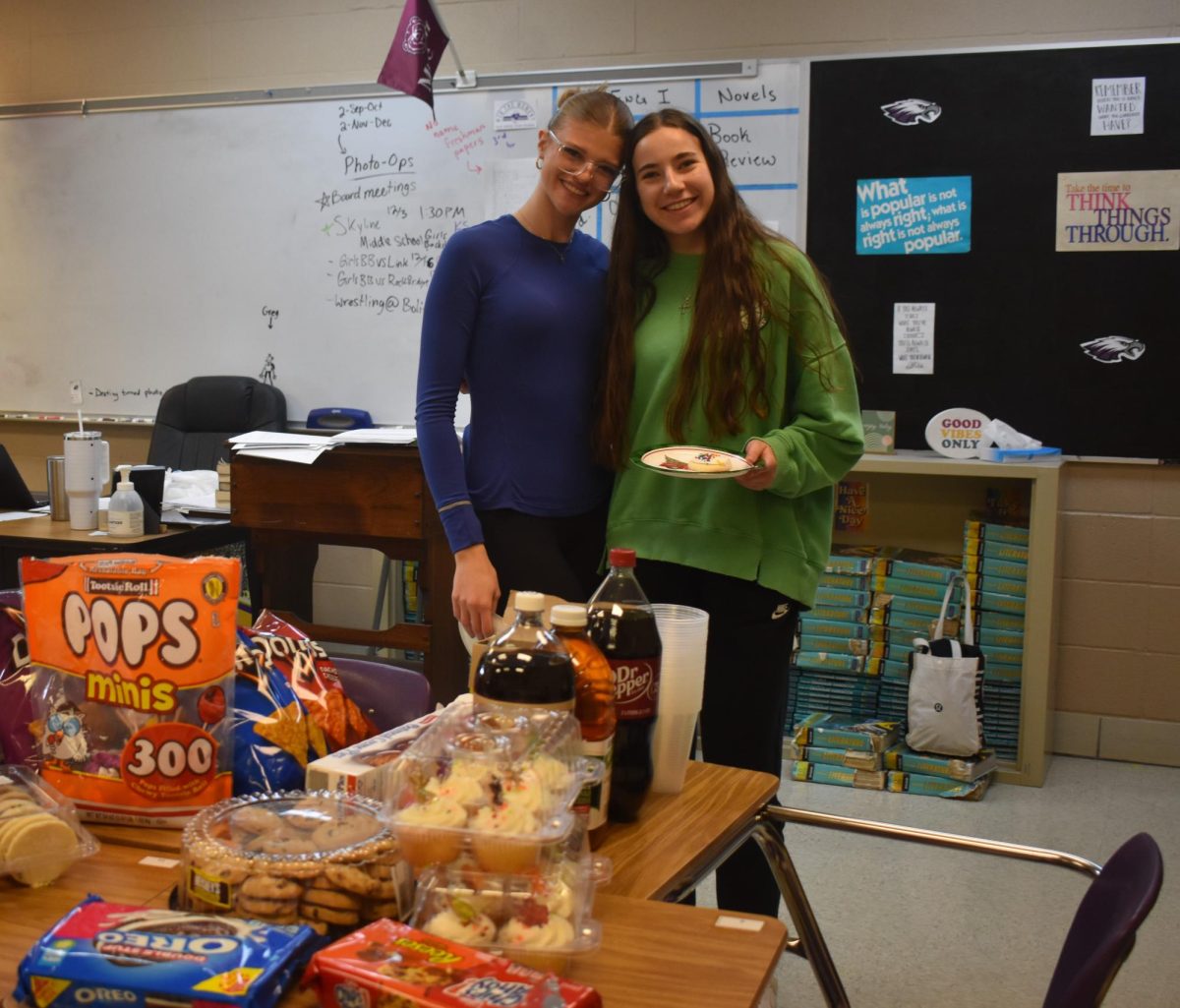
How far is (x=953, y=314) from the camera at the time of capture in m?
3.72

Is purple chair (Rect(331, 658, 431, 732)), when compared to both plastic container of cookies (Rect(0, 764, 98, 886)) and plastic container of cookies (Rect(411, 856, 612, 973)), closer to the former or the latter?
plastic container of cookies (Rect(0, 764, 98, 886))

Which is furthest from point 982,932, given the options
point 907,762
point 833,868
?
point 907,762

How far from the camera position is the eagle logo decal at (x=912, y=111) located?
3.69 m

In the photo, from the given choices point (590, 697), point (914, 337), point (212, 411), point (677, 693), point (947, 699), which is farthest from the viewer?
point (212, 411)

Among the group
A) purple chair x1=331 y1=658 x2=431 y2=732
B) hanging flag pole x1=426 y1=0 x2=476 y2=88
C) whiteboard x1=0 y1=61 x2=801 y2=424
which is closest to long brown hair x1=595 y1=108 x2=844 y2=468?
purple chair x1=331 y1=658 x2=431 y2=732

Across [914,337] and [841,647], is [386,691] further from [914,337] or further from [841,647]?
[914,337]

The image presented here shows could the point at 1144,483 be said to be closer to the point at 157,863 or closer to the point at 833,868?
the point at 833,868

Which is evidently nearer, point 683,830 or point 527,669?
point 527,669

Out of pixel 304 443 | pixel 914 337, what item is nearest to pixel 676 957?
pixel 304 443

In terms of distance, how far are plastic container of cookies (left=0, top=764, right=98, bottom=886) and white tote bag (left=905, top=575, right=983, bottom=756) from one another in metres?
2.70

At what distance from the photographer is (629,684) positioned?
3.98 feet

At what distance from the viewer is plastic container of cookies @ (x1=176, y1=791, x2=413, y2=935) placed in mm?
887

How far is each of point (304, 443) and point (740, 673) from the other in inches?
67.8

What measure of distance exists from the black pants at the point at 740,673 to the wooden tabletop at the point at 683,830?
39 cm
